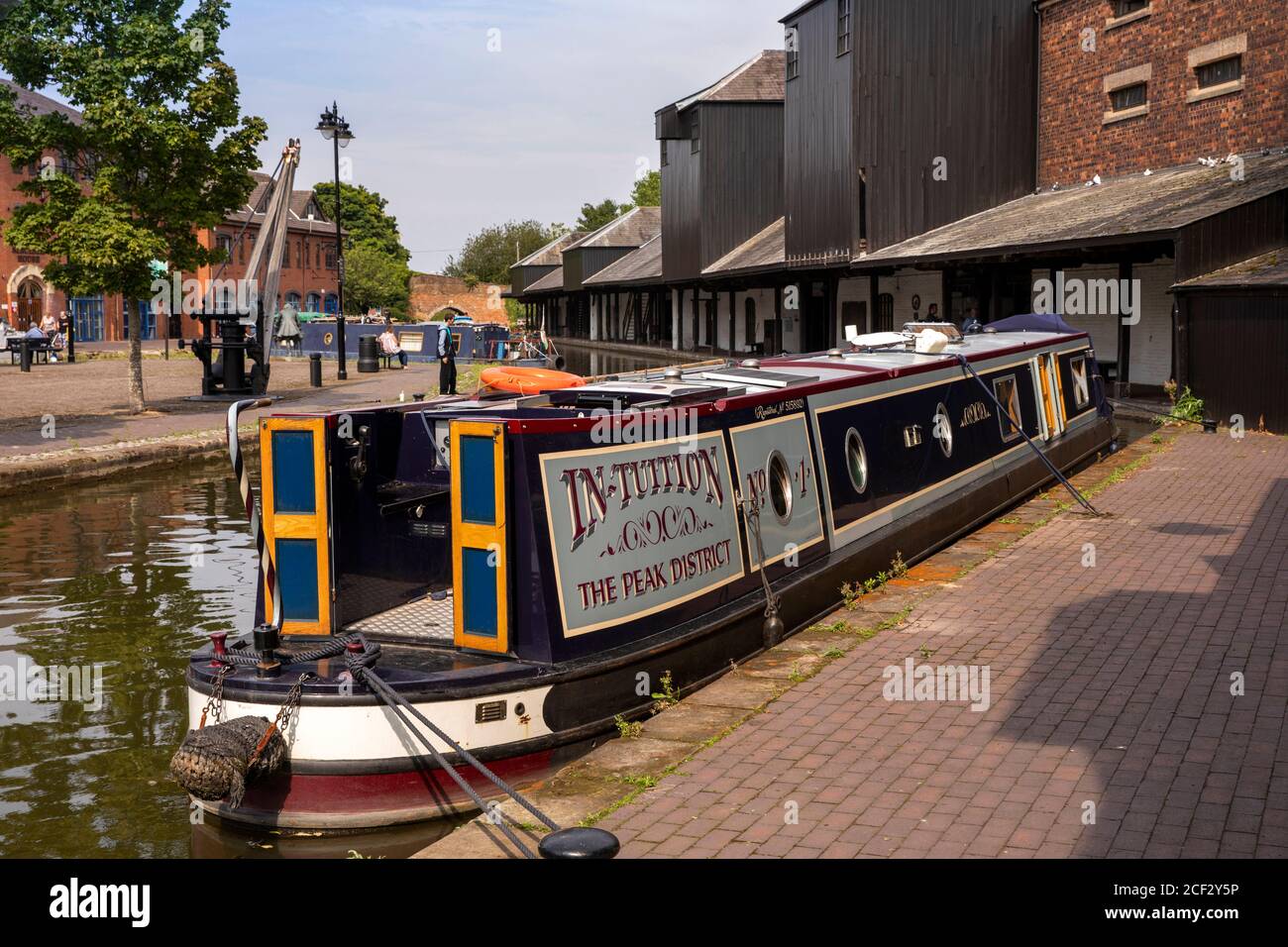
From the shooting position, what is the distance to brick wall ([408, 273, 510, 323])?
96688mm

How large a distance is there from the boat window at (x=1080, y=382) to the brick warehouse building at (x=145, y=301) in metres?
21.9

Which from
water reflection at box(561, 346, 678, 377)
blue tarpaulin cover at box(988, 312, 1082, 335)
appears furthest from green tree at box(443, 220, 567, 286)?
blue tarpaulin cover at box(988, 312, 1082, 335)

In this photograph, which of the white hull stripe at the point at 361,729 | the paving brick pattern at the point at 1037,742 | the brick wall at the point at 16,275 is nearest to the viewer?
the paving brick pattern at the point at 1037,742

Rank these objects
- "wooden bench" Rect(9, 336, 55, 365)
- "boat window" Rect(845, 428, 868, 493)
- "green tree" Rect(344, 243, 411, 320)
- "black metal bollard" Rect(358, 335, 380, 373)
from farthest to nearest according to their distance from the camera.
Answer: "green tree" Rect(344, 243, 411, 320), "wooden bench" Rect(9, 336, 55, 365), "black metal bollard" Rect(358, 335, 380, 373), "boat window" Rect(845, 428, 868, 493)

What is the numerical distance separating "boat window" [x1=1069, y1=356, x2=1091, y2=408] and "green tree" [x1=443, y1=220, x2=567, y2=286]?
10567 cm

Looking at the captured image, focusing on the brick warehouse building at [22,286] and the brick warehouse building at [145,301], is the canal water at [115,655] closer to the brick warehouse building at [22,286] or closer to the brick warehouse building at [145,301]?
the brick warehouse building at [145,301]

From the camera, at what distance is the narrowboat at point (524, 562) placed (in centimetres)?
608

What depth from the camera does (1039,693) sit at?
6859 mm

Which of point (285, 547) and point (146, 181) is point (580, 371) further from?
point (285, 547)

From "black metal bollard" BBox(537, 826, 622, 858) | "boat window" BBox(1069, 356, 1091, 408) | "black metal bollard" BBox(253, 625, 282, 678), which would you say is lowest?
"black metal bollard" BBox(537, 826, 622, 858)

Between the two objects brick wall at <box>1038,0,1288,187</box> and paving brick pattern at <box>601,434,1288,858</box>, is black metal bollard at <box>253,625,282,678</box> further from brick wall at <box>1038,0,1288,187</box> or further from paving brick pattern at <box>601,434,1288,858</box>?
brick wall at <box>1038,0,1288,187</box>

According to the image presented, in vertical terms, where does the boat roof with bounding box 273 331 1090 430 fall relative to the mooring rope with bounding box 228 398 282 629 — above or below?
above

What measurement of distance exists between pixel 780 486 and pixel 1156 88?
20.6m

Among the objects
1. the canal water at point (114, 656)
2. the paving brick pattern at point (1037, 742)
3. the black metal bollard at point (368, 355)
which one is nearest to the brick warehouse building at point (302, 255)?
the black metal bollard at point (368, 355)
